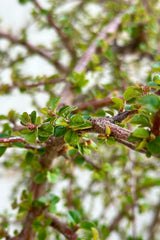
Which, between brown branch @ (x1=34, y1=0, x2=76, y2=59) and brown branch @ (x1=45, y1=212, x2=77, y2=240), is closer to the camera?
brown branch @ (x1=45, y1=212, x2=77, y2=240)

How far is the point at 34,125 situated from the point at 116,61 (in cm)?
56

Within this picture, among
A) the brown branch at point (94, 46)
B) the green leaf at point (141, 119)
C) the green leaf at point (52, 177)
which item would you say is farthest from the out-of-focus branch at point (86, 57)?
the green leaf at point (141, 119)

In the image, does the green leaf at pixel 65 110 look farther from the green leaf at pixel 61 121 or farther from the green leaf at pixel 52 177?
the green leaf at pixel 52 177

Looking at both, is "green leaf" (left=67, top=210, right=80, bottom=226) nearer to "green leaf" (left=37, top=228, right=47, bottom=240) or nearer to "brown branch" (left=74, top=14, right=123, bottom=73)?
"green leaf" (left=37, top=228, right=47, bottom=240)

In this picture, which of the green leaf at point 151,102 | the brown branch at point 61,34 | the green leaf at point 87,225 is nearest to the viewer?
the green leaf at point 151,102

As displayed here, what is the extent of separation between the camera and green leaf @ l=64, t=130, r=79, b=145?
259 millimetres

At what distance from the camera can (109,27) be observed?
27.9 inches

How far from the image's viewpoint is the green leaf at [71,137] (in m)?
0.26

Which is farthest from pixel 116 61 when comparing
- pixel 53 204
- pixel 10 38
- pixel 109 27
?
pixel 53 204

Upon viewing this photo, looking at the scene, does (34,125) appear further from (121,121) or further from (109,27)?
(109,27)

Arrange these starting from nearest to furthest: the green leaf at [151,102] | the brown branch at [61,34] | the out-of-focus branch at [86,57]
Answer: the green leaf at [151,102]
the out-of-focus branch at [86,57]
the brown branch at [61,34]

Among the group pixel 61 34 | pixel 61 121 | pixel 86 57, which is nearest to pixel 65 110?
pixel 61 121

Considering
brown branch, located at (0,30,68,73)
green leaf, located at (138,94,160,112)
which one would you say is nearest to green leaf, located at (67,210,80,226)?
green leaf, located at (138,94,160,112)

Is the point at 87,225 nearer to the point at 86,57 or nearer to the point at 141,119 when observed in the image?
the point at 141,119
